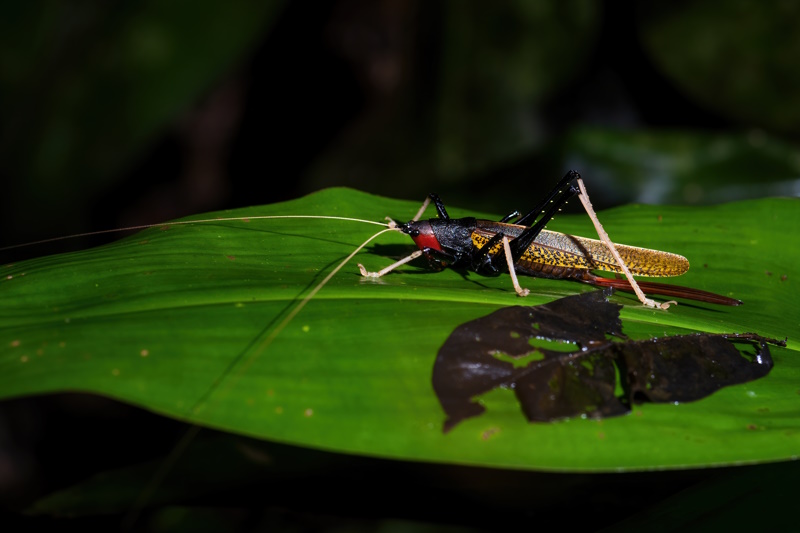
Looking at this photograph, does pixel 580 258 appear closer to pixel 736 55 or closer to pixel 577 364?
pixel 577 364

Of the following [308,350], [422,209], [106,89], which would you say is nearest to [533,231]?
[422,209]

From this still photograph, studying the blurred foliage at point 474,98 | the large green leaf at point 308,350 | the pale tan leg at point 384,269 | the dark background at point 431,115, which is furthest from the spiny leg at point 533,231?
the blurred foliage at point 474,98

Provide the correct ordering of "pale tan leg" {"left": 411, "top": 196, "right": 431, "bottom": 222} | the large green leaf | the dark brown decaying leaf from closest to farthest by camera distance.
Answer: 1. the large green leaf
2. the dark brown decaying leaf
3. "pale tan leg" {"left": 411, "top": 196, "right": 431, "bottom": 222}

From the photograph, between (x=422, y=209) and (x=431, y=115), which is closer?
(x=422, y=209)

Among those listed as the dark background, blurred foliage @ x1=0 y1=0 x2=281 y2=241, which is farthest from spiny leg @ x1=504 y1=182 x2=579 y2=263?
blurred foliage @ x1=0 y1=0 x2=281 y2=241

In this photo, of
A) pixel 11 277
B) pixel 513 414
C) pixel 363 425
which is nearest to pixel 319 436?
pixel 363 425

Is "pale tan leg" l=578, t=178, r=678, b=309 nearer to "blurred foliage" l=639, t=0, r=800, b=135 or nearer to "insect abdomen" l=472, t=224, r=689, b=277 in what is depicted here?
"insect abdomen" l=472, t=224, r=689, b=277

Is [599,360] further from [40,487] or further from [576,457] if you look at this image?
[40,487]
